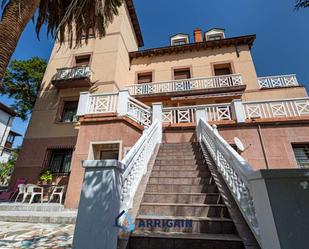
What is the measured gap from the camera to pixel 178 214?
2973 mm

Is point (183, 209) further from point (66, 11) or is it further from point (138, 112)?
point (66, 11)

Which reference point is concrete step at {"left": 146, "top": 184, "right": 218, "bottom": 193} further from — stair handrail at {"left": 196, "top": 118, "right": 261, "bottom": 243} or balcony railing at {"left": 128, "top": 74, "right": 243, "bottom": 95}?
balcony railing at {"left": 128, "top": 74, "right": 243, "bottom": 95}

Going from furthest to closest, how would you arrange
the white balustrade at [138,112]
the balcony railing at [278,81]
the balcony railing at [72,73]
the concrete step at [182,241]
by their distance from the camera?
the balcony railing at [278,81]
the balcony railing at [72,73]
the white balustrade at [138,112]
the concrete step at [182,241]

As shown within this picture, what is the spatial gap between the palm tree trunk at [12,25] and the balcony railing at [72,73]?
6.50 metres

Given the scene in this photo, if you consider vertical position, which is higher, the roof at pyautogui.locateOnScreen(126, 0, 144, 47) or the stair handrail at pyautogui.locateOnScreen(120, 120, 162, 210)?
the roof at pyautogui.locateOnScreen(126, 0, 144, 47)

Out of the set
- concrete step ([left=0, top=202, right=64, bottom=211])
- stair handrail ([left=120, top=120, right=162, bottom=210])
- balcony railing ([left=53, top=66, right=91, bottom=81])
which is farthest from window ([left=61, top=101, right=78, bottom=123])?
stair handrail ([left=120, top=120, right=162, bottom=210])

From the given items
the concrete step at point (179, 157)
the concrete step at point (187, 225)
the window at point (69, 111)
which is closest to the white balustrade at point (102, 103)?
the concrete step at point (179, 157)

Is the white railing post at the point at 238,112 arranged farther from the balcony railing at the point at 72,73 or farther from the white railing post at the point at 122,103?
the balcony railing at the point at 72,73

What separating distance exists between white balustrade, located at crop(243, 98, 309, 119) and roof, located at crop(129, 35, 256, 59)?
24.8ft

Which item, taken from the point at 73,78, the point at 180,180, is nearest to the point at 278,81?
the point at 180,180

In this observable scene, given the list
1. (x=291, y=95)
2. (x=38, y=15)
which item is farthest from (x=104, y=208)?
(x=291, y=95)

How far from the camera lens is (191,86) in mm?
12133

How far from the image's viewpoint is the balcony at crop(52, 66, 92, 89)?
10586 millimetres

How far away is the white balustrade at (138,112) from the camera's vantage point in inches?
284
